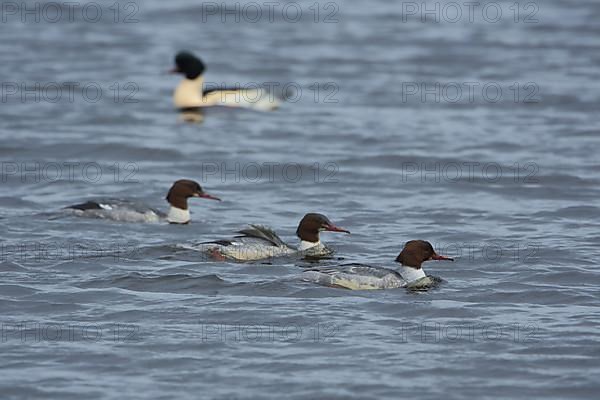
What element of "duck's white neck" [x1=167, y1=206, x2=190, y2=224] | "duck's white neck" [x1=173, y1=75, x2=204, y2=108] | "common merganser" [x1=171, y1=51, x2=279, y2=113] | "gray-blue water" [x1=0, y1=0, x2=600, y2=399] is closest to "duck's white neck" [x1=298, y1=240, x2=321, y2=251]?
"gray-blue water" [x1=0, y1=0, x2=600, y2=399]

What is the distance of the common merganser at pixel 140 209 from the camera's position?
16.6 m

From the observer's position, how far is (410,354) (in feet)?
38.4

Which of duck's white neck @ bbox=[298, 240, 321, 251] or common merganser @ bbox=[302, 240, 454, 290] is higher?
duck's white neck @ bbox=[298, 240, 321, 251]

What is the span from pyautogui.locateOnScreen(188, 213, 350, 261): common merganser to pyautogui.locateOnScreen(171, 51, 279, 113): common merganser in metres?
10.2

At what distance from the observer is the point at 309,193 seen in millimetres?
19047

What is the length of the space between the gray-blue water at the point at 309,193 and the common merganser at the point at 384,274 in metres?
0.16

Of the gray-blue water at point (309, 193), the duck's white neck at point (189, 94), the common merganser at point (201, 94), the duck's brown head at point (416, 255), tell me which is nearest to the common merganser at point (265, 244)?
the gray-blue water at point (309, 193)

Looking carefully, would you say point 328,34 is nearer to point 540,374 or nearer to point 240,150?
point 240,150

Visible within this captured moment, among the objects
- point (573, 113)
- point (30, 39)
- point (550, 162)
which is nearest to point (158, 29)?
point (30, 39)

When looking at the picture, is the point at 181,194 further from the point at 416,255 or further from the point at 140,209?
the point at 416,255

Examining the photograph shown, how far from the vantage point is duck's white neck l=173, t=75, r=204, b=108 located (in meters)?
26.0

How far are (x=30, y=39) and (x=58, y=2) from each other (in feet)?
14.3

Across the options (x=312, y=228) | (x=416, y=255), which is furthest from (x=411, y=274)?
(x=312, y=228)

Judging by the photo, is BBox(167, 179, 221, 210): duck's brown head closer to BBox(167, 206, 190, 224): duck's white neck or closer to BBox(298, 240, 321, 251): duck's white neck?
BBox(167, 206, 190, 224): duck's white neck
